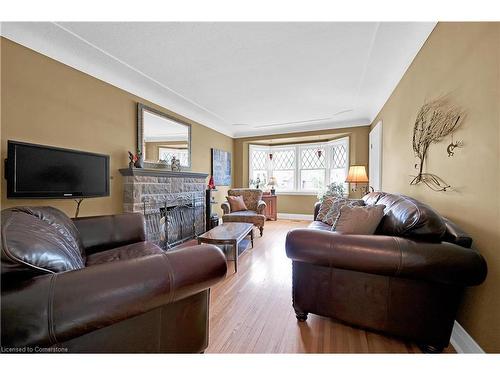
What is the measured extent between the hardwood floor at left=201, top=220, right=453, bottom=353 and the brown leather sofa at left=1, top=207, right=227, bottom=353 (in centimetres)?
41

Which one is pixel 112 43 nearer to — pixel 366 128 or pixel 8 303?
pixel 8 303

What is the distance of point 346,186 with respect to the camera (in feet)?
17.4

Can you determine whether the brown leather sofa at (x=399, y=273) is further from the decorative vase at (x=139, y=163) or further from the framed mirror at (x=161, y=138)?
the framed mirror at (x=161, y=138)

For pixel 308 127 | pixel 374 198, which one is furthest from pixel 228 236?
pixel 308 127

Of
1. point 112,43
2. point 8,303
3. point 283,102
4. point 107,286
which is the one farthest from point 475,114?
point 112,43

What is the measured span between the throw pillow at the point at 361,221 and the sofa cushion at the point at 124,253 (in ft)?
4.53

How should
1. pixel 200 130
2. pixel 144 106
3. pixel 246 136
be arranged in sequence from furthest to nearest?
pixel 246 136 → pixel 200 130 → pixel 144 106

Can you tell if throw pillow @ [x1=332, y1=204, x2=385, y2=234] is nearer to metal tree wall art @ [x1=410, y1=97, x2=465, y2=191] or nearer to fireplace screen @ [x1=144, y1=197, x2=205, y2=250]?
metal tree wall art @ [x1=410, y1=97, x2=465, y2=191]

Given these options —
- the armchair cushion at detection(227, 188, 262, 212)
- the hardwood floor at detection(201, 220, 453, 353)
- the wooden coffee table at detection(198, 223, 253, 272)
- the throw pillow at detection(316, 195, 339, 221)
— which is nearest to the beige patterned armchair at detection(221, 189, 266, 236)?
the armchair cushion at detection(227, 188, 262, 212)

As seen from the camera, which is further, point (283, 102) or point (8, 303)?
point (283, 102)

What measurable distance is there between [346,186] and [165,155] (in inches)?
167
